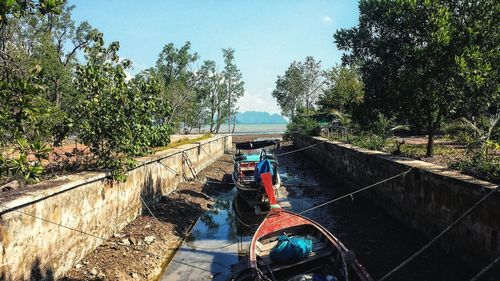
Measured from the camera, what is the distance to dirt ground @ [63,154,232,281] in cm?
811

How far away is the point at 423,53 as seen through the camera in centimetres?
1149

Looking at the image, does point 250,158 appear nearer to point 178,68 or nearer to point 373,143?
point 373,143

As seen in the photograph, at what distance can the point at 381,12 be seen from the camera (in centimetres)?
1294

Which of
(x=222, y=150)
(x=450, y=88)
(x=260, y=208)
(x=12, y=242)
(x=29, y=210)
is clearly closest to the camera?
(x=12, y=242)

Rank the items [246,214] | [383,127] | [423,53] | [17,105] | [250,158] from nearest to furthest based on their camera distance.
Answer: [17,105] → [423,53] → [246,214] → [383,127] → [250,158]

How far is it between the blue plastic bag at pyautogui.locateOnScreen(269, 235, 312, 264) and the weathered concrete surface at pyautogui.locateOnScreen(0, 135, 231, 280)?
4.51 m

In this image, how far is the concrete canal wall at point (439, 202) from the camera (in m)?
7.29

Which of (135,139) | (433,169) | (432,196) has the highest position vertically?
(135,139)

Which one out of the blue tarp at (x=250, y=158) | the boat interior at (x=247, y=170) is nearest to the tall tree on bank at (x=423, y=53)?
the boat interior at (x=247, y=170)

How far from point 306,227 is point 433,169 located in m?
4.09

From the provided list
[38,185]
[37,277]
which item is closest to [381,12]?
[38,185]

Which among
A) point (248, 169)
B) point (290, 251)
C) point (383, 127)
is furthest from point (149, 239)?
point (383, 127)

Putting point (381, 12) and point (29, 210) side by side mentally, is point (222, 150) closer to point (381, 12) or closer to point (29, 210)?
point (381, 12)

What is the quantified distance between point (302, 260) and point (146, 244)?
4693mm
